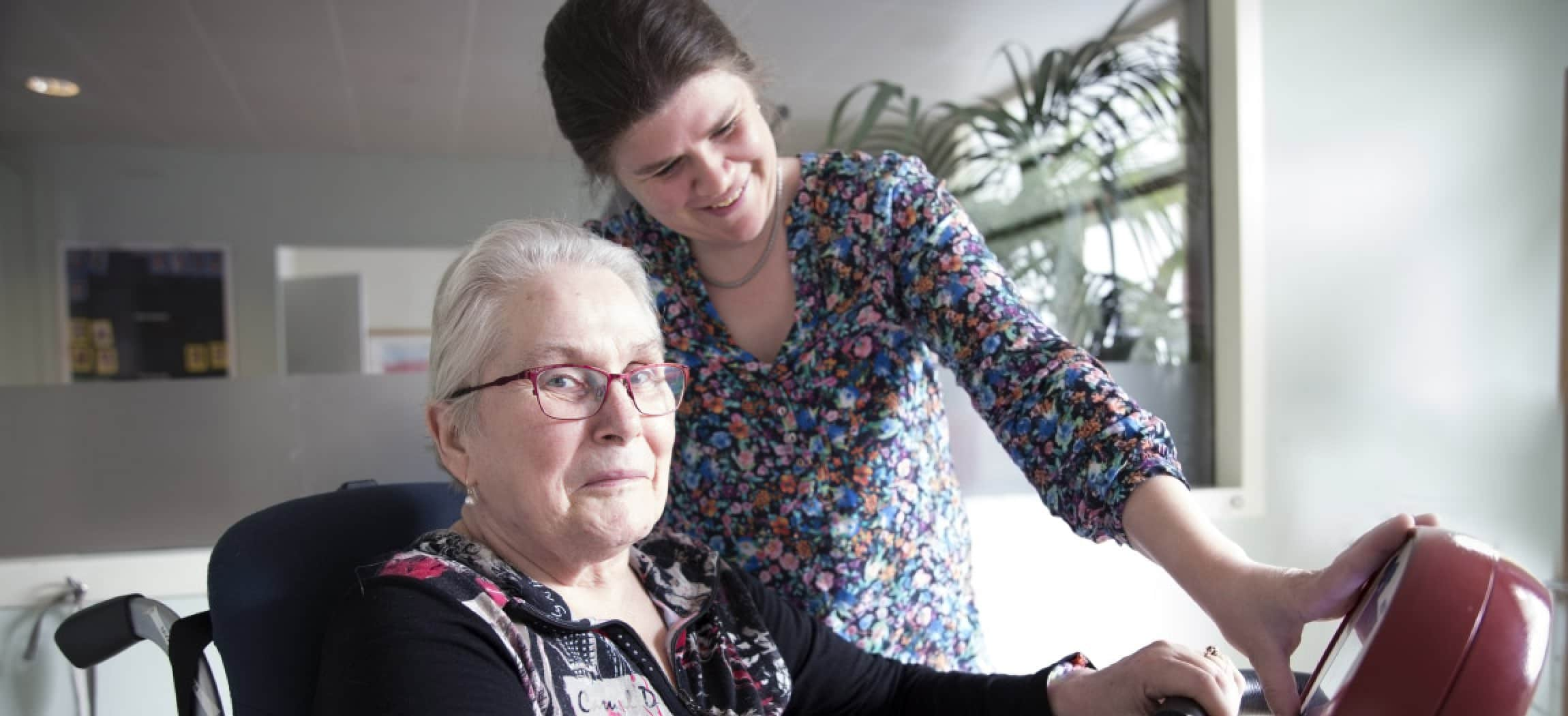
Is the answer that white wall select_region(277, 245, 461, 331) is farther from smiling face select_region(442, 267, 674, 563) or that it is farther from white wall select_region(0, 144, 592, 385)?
smiling face select_region(442, 267, 674, 563)

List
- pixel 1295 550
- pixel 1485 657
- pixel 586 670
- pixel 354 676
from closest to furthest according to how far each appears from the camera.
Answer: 1. pixel 1485 657
2. pixel 354 676
3. pixel 586 670
4. pixel 1295 550

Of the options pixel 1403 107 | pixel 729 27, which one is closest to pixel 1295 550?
pixel 1403 107

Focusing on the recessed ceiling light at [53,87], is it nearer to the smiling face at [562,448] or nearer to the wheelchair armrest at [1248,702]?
the smiling face at [562,448]

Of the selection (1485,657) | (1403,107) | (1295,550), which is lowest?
(1295,550)

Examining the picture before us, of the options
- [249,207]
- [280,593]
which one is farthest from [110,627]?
[249,207]

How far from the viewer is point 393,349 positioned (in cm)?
208

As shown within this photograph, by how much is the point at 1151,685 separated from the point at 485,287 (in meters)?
0.80

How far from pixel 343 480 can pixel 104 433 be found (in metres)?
0.44

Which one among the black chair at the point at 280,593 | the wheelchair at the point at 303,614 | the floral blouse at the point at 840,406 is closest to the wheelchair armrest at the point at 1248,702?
the wheelchair at the point at 303,614

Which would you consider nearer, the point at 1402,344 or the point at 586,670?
the point at 586,670

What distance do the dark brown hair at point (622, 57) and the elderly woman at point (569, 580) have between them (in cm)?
15

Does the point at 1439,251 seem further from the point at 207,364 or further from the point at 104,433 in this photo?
the point at 104,433

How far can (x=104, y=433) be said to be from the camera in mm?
1938

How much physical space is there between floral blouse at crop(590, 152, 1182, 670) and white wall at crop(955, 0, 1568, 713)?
3.84ft
